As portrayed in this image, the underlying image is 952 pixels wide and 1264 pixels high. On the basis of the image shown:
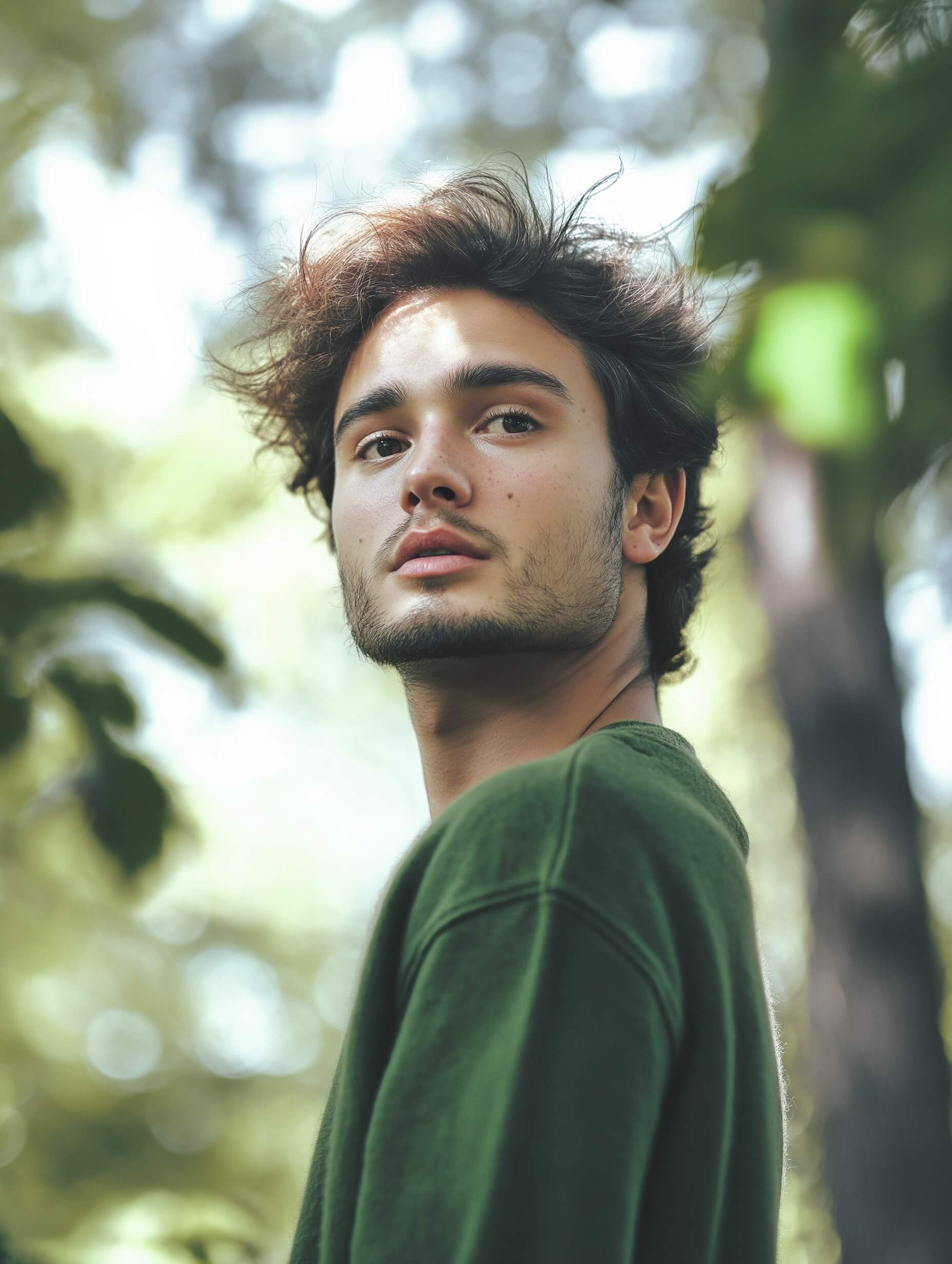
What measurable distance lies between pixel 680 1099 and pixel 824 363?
86cm

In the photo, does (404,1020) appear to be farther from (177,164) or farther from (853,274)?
(177,164)

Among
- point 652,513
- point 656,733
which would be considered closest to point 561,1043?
point 656,733

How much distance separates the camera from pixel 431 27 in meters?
8.73

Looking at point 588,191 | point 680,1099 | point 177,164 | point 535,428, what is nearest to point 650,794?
point 680,1099

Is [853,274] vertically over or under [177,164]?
under

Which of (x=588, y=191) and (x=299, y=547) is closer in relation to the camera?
(x=588, y=191)

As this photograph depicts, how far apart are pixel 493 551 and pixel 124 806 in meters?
0.75

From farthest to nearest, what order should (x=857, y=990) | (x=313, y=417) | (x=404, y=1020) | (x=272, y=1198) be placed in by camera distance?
(x=272, y=1198) → (x=857, y=990) → (x=313, y=417) → (x=404, y=1020)

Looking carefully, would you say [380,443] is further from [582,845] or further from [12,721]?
[582,845]

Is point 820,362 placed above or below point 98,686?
below

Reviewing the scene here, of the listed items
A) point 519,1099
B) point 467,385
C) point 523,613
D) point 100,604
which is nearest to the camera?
point 519,1099

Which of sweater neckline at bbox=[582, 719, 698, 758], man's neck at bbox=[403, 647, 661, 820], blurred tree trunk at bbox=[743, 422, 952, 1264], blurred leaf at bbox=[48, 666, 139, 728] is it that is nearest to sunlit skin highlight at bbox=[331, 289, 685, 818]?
man's neck at bbox=[403, 647, 661, 820]

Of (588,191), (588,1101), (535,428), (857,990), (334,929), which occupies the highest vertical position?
(334,929)

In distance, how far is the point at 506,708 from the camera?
2.13 meters
